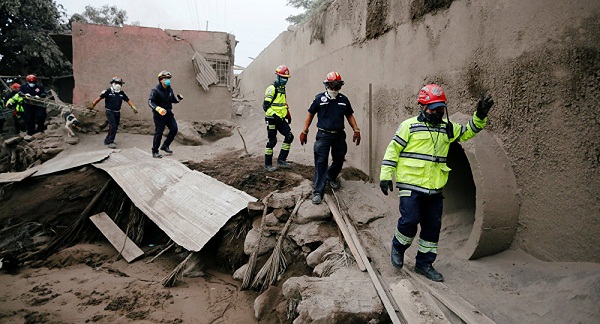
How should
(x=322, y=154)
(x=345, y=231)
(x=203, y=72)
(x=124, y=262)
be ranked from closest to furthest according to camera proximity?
(x=345, y=231) < (x=322, y=154) < (x=124, y=262) < (x=203, y=72)

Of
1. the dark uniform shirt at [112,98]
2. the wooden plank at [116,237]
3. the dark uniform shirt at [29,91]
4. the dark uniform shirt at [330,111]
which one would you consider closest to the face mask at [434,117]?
the dark uniform shirt at [330,111]

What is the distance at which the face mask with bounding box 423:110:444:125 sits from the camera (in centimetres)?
337

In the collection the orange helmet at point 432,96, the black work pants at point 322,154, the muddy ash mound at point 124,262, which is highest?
the orange helmet at point 432,96

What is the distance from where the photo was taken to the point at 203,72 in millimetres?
11109

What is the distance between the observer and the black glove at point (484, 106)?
3.04m

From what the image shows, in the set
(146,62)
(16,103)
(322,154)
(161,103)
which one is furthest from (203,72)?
(322,154)

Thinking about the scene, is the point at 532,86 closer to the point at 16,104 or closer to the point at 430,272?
the point at 430,272

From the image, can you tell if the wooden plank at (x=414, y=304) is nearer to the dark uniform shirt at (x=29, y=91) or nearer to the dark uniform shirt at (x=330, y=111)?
the dark uniform shirt at (x=330, y=111)

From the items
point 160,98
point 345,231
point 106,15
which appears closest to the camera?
point 345,231

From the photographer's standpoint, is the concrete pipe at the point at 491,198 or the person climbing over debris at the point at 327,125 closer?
the concrete pipe at the point at 491,198

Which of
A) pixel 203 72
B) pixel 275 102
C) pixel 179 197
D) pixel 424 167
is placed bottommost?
pixel 179 197

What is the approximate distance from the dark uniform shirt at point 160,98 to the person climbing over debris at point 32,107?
4.97m

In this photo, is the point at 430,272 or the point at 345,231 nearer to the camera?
the point at 430,272

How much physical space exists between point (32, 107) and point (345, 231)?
410 inches
